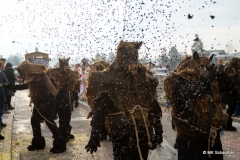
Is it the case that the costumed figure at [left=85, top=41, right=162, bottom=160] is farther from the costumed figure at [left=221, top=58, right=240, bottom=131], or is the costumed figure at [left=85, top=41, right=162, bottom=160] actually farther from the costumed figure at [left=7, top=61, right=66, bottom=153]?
the costumed figure at [left=221, top=58, right=240, bottom=131]

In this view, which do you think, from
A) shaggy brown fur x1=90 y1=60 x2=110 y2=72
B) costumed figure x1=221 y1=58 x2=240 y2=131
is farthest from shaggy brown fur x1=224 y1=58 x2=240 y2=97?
shaggy brown fur x1=90 y1=60 x2=110 y2=72

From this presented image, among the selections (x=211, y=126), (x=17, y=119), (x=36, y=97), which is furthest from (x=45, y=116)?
(x=17, y=119)

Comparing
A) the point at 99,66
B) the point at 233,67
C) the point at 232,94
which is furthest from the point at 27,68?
the point at 232,94

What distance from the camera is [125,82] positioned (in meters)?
3.50

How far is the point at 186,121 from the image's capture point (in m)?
3.49

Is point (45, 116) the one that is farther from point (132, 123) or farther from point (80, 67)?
point (80, 67)

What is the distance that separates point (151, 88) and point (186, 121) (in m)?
0.61

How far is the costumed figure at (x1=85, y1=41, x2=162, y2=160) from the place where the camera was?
11.2ft

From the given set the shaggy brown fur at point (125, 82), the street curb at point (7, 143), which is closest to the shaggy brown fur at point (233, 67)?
the shaggy brown fur at point (125, 82)

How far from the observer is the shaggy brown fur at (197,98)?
134 inches

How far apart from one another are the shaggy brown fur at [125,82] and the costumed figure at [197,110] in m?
0.42

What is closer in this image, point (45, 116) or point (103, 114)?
point (103, 114)

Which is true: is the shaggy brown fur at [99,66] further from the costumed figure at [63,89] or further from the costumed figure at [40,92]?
the costumed figure at [40,92]

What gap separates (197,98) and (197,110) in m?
0.15
